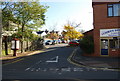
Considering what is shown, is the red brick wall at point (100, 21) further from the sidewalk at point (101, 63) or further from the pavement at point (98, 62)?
the sidewalk at point (101, 63)

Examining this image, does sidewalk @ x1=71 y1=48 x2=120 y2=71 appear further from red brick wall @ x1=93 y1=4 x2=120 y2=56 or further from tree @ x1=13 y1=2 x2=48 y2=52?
tree @ x1=13 y1=2 x2=48 y2=52

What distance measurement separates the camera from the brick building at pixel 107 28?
1528 cm

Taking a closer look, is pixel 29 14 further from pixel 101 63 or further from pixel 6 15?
pixel 101 63

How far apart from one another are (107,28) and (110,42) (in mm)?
1723

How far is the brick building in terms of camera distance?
15281 mm

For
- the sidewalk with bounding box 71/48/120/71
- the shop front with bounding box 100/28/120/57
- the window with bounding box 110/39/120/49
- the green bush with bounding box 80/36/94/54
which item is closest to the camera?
the sidewalk with bounding box 71/48/120/71

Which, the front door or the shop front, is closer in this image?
the shop front

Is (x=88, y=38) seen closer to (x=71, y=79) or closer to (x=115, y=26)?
(x=115, y=26)

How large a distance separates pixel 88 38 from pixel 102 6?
4251 millimetres

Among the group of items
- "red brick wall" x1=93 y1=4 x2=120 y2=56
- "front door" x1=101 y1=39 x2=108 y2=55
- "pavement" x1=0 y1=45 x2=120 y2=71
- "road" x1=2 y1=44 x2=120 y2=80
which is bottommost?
"pavement" x1=0 y1=45 x2=120 y2=71

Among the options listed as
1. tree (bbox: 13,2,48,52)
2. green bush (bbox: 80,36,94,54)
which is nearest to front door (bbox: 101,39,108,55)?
green bush (bbox: 80,36,94,54)

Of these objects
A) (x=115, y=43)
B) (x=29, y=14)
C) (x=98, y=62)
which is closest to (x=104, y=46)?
(x=115, y=43)

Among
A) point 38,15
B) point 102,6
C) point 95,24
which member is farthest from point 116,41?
point 38,15

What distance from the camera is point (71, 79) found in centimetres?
702
